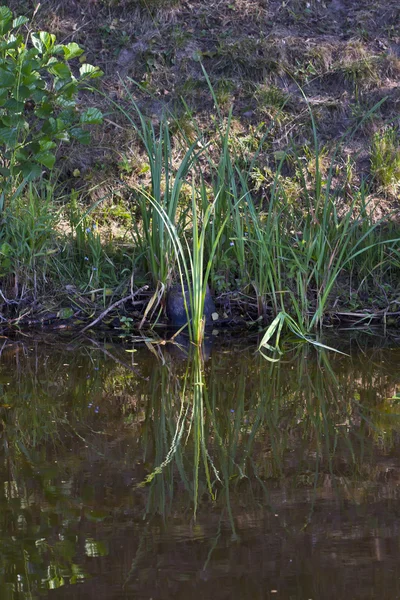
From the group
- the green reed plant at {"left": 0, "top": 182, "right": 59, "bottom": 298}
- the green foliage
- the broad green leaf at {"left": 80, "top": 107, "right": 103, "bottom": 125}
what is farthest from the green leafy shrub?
the green foliage

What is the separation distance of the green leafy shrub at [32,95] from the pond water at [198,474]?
1.08m

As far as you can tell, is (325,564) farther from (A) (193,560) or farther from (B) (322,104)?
(B) (322,104)

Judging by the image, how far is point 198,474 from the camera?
2.61m

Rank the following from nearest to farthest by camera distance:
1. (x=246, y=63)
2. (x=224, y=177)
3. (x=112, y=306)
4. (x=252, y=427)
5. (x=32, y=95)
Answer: (x=252, y=427) → (x=224, y=177) → (x=112, y=306) → (x=32, y=95) → (x=246, y=63)

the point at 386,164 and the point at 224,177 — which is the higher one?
the point at 224,177

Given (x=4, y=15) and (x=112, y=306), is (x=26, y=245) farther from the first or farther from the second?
(x=4, y=15)

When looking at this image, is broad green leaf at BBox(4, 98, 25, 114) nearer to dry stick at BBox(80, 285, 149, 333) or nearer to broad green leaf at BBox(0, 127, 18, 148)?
broad green leaf at BBox(0, 127, 18, 148)

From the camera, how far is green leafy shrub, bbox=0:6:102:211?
425 cm

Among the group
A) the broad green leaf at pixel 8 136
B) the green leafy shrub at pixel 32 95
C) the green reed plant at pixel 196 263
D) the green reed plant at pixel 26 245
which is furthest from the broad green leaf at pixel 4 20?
the green reed plant at pixel 196 263

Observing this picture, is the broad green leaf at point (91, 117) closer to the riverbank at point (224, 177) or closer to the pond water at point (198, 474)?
the riverbank at point (224, 177)

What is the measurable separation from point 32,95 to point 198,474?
8.82 feet

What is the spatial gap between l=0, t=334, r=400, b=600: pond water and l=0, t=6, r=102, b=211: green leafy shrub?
1.08 metres

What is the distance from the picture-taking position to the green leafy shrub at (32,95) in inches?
167

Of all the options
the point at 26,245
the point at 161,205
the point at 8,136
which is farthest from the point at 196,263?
the point at 8,136
